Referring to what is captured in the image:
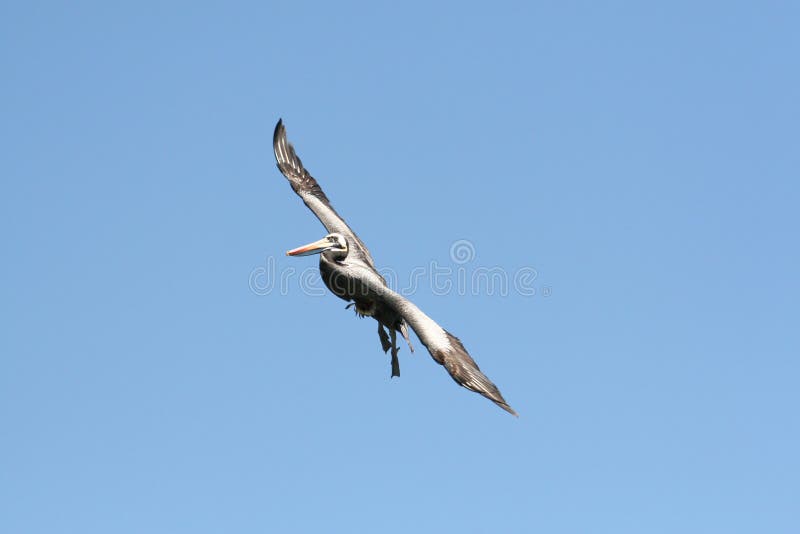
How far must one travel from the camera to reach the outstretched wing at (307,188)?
33938 millimetres

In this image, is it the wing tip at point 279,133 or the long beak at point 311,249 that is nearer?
the long beak at point 311,249

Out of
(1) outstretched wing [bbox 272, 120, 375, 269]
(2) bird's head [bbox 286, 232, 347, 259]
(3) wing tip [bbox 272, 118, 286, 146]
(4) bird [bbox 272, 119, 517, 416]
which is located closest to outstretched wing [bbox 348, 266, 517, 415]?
(4) bird [bbox 272, 119, 517, 416]

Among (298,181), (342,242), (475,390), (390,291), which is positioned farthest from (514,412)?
(298,181)

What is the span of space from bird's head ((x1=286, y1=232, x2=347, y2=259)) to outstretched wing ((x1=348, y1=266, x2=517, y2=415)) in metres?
1.04

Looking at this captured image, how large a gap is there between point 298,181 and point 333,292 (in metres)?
7.82

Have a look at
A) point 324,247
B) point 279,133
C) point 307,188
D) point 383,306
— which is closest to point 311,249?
point 324,247

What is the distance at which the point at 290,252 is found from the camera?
100ft

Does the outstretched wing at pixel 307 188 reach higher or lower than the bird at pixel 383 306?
higher

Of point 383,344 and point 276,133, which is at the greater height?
point 276,133

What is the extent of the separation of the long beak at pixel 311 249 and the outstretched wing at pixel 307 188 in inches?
71.3

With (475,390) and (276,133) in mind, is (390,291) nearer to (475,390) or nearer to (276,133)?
(475,390)

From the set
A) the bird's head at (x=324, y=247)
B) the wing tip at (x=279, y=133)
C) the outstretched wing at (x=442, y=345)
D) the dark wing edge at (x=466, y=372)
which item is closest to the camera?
the dark wing edge at (x=466, y=372)

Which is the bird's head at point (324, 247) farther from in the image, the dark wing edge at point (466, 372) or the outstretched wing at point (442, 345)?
the dark wing edge at point (466, 372)

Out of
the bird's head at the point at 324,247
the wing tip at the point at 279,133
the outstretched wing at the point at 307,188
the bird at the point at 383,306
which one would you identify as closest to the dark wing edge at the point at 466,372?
the bird at the point at 383,306
